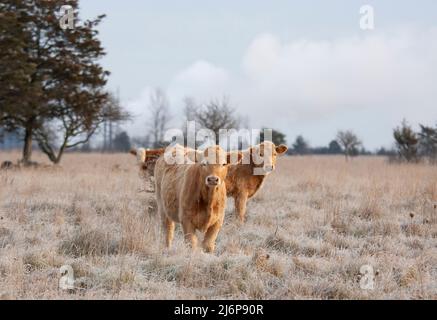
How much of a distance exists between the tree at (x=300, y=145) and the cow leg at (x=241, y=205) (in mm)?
55766

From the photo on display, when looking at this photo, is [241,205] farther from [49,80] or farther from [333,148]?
[333,148]

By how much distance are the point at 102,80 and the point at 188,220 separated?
56.2ft

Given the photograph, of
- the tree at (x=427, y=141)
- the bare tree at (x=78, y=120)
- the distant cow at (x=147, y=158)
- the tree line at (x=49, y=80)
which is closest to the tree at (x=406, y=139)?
the tree at (x=427, y=141)

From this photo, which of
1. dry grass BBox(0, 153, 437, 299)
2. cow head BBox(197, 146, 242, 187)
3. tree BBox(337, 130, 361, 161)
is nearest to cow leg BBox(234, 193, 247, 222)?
dry grass BBox(0, 153, 437, 299)

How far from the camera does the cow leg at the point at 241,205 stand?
31.6 ft

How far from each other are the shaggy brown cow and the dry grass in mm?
437

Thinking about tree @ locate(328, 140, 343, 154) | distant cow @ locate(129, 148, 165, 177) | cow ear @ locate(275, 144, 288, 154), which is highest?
tree @ locate(328, 140, 343, 154)

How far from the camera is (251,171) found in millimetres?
10688

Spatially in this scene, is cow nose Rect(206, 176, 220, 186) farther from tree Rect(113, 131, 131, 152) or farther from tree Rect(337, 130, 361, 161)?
tree Rect(113, 131, 131, 152)

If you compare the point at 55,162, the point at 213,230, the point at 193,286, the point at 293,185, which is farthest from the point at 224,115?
the point at 193,286

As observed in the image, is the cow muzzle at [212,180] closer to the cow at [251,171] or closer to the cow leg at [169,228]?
the cow leg at [169,228]

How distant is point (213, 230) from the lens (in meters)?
6.72

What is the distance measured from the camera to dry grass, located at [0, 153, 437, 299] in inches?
198
